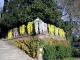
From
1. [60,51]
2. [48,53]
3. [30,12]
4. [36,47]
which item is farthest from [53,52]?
[30,12]

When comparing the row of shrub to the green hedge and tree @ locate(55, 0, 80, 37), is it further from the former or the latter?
tree @ locate(55, 0, 80, 37)

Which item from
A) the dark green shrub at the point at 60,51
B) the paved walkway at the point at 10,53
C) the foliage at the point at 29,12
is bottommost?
the dark green shrub at the point at 60,51

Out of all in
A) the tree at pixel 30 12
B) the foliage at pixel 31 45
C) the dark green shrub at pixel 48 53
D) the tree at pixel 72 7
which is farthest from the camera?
the tree at pixel 72 7

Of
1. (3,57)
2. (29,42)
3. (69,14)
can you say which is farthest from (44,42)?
(69,14)

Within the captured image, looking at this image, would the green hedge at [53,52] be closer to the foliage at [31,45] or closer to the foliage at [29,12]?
the foliage at [31,45]

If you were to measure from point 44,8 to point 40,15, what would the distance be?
35.6 inches

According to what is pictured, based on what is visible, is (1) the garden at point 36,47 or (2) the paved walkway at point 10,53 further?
(1) the garden at point 36,47

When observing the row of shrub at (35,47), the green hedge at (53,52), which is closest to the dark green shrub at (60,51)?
the green hedge at (53,52)

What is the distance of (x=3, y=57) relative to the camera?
19.3 meters

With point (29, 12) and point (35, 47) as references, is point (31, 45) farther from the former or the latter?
point (29, 12)

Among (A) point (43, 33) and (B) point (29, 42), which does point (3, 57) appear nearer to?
(B) point (29, 42)

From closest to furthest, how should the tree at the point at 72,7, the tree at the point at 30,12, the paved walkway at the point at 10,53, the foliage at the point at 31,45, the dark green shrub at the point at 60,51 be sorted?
the paved walkway at the point at 10,53 < the foliage at the point at 31,45 < the dark green shrub at the point at 60,51 < the tree at the point at 30,12 < the tree at the point at 72,7

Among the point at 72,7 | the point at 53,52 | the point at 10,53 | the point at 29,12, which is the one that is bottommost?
the point at 53,52

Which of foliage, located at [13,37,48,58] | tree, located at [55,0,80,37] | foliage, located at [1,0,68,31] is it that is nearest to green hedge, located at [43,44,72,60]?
foliage, located at [13,37,48,58]
